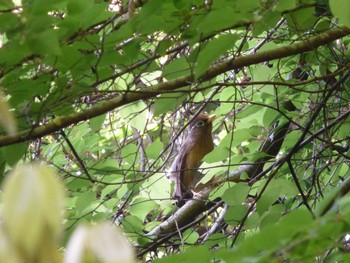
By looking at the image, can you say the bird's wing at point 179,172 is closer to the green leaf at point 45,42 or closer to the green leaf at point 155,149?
the green leaf at point 155,149

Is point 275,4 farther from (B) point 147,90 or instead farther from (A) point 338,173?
(A) point 338,173

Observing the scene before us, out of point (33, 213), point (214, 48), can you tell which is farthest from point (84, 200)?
point (33, 213)

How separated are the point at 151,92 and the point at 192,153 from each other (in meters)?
2.41

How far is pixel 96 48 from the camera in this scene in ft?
4.17

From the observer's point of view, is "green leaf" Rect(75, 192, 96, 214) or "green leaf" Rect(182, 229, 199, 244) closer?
"green leaf" Rect(75, 192, 96, 214)

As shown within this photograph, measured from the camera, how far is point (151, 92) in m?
1.40

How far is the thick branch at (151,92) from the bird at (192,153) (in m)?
1.73

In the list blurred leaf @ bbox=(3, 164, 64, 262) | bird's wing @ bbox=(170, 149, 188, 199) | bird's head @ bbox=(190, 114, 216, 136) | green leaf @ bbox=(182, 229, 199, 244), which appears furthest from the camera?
bird's head @ bbox=(190, 114, 216, 136)

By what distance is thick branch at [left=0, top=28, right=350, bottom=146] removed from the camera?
53.4 inches

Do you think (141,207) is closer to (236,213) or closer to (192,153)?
(236,213)

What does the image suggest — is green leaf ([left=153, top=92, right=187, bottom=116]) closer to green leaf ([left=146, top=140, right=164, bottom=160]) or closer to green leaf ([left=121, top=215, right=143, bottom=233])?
green leaf ([left=146, top=140, right=164, bottom=160])

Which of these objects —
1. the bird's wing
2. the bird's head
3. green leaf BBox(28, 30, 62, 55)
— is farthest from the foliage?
the bird's head

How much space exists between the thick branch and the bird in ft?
5.67

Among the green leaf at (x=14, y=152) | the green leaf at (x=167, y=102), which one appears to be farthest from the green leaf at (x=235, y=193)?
the green leaf at (x=14, y=152)
